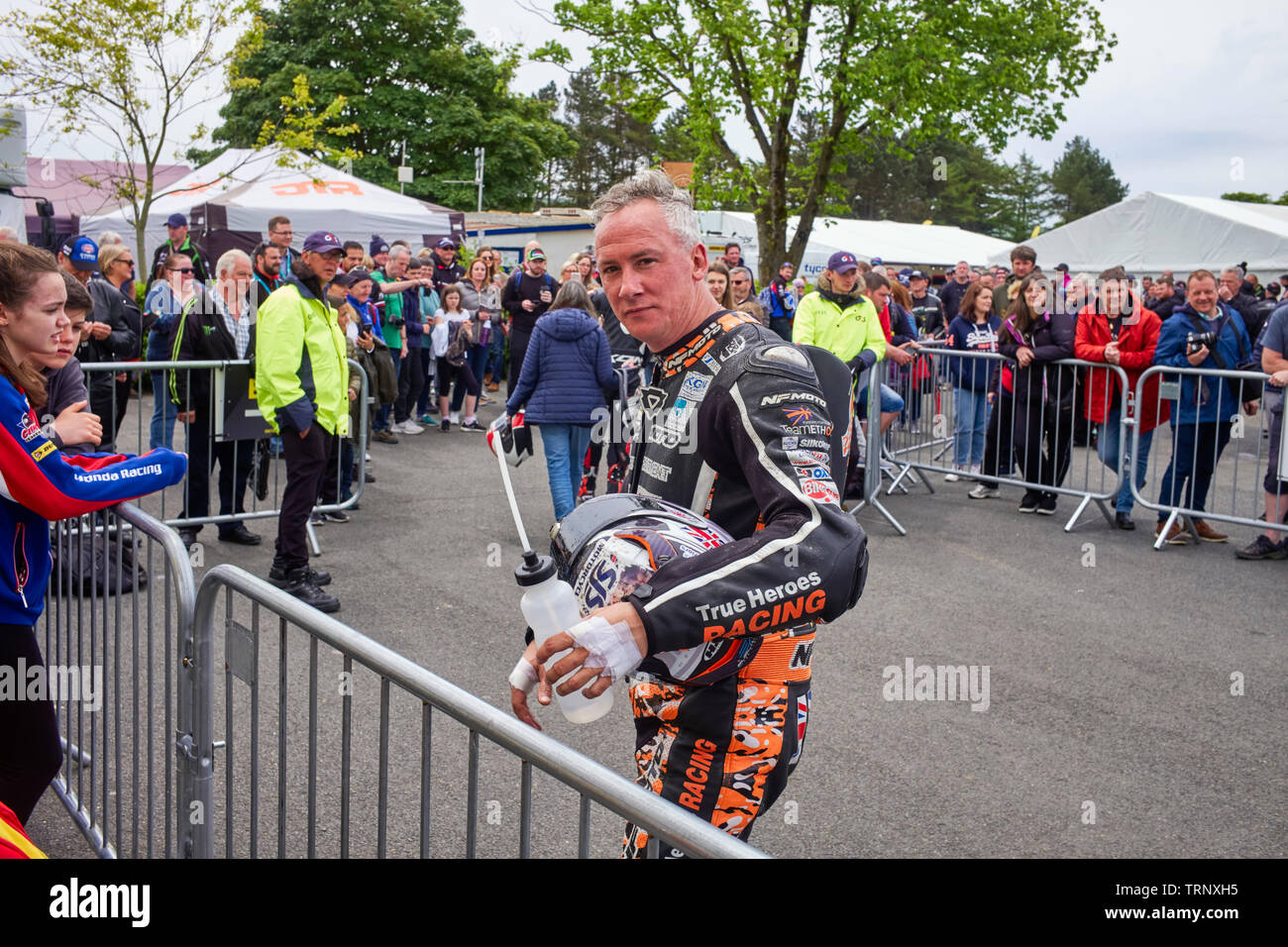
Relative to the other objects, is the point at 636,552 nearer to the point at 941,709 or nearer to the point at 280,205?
the point at 941,709

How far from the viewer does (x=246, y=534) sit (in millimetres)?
8367

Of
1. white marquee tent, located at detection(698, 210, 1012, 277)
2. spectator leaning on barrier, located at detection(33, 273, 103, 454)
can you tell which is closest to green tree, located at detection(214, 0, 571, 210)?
white marquee tent, located at detection(698, 210, 1012, 277)

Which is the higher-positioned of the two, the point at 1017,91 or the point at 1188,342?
the point at 1017,91

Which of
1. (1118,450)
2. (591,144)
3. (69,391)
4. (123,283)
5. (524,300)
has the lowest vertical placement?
(1118,450)

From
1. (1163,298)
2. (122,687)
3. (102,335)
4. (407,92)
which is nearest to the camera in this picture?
(122,687)

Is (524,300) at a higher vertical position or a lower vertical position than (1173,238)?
lower

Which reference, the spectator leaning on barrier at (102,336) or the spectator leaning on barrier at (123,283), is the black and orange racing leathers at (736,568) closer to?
the spectator leaning on barrier at (102,336)

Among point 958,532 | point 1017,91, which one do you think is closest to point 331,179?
point 1017,91

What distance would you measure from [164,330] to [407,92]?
1747 inches

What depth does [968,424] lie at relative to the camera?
11.4 m

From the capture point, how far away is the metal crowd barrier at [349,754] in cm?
166

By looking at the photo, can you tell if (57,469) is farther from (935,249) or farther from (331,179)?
(935,249)

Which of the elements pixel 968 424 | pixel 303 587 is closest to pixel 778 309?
pixel 968 424
